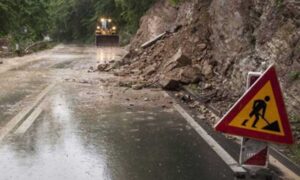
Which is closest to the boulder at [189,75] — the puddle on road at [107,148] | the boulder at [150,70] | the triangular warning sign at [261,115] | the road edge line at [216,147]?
the boulder at [150,70]

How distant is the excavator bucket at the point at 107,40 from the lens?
167ft

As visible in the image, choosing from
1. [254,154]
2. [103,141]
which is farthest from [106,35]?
[254,154]

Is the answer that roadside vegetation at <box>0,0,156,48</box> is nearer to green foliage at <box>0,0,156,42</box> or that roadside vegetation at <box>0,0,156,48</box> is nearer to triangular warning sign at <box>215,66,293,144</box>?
green foliage at <box>0,0,156,42</box>

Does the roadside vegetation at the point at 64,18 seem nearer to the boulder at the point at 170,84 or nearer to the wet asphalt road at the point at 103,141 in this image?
the boulder at the point at 170,84

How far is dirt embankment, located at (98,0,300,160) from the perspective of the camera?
11.0 m

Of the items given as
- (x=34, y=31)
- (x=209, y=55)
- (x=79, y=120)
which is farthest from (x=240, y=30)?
(x=34, y=31)

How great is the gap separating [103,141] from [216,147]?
1.92 m

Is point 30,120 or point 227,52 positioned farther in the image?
point 227,52

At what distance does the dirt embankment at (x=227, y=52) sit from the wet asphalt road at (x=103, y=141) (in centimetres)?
172

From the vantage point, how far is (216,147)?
8500mm

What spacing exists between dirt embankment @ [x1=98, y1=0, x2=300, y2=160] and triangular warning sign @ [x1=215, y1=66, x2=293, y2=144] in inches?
124

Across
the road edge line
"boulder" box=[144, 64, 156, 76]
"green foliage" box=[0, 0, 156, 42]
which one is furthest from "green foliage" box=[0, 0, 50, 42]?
the road edge line

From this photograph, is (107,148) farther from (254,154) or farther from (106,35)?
(106,35)

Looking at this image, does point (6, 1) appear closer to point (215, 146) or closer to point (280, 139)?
point (215, 146)
